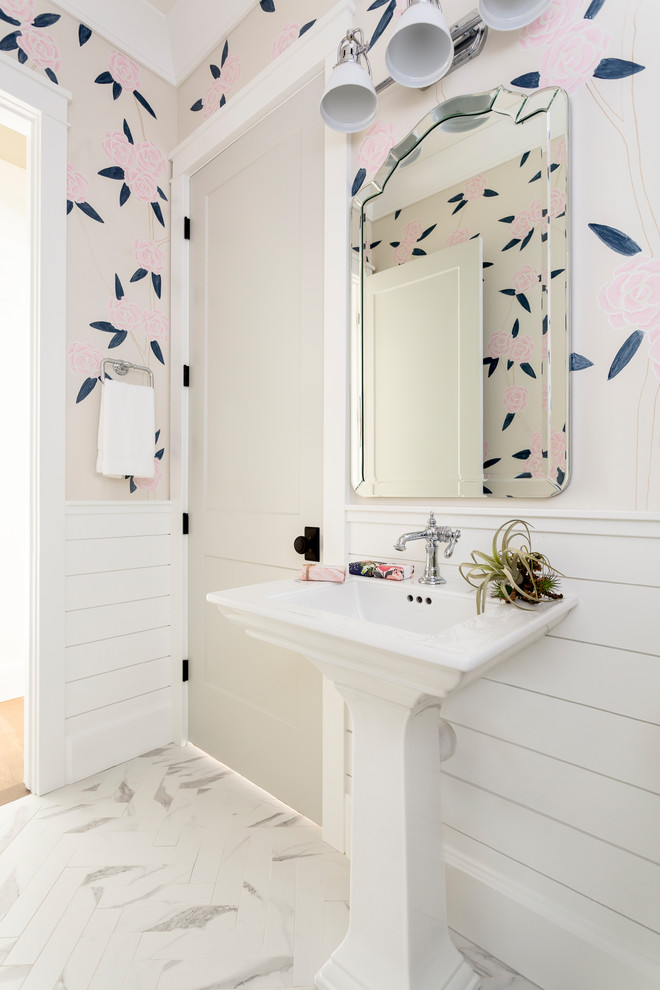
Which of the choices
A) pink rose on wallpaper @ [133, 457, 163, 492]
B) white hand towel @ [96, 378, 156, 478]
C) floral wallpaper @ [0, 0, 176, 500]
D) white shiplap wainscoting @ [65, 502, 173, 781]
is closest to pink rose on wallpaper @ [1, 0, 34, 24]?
floral wallpaper @ [0, 0, 176, 500]

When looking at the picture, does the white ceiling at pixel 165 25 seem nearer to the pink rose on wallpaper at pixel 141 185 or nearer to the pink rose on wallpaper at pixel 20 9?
the pink rose on wallpaper at pixel 20 9

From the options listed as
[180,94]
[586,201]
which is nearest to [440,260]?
[586,201]

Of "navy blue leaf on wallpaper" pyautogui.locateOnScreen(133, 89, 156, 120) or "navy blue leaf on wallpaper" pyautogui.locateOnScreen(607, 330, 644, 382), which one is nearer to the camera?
"navy blue leaf on wallpaper" pyautogui.locateOnScreen(607, 330, 644, 382)

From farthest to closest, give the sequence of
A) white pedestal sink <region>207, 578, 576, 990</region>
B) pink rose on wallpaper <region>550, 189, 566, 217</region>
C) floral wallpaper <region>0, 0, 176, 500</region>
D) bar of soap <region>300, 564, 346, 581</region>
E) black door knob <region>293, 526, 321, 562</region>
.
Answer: floral wallpaper <region>0, 0, 176, 500</region> → black door knob <region>293, 526, 321, 562</region> → bar of soap <region>300, 564, 346, 581</region> → pink rose on wallpaper <region>550, 189, 566, 217</region> → white pedestal sink <region>207, 578, 576, 990</region>

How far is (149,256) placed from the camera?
2.12m

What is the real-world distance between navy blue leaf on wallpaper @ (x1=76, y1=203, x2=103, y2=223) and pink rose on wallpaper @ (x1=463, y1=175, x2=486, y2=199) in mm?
1406

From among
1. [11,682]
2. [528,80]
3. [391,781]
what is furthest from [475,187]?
[11,682]

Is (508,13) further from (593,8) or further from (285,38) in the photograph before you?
(285,38)

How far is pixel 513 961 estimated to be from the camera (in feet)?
3.84

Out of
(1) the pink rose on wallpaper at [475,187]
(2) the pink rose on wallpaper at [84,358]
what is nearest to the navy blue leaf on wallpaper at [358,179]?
(1) the pink rose on wallpaper at [475,187]

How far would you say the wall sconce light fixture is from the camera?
1124mm

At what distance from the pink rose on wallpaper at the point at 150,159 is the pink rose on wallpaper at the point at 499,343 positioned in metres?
1.71

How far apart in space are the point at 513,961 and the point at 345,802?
1.75 feet

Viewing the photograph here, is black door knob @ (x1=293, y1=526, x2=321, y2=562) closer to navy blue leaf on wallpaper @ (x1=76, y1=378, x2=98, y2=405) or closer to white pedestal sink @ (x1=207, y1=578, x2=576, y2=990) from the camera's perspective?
white pedestal sink @ (x1=207, y1=578, x2=576, y2=990)
